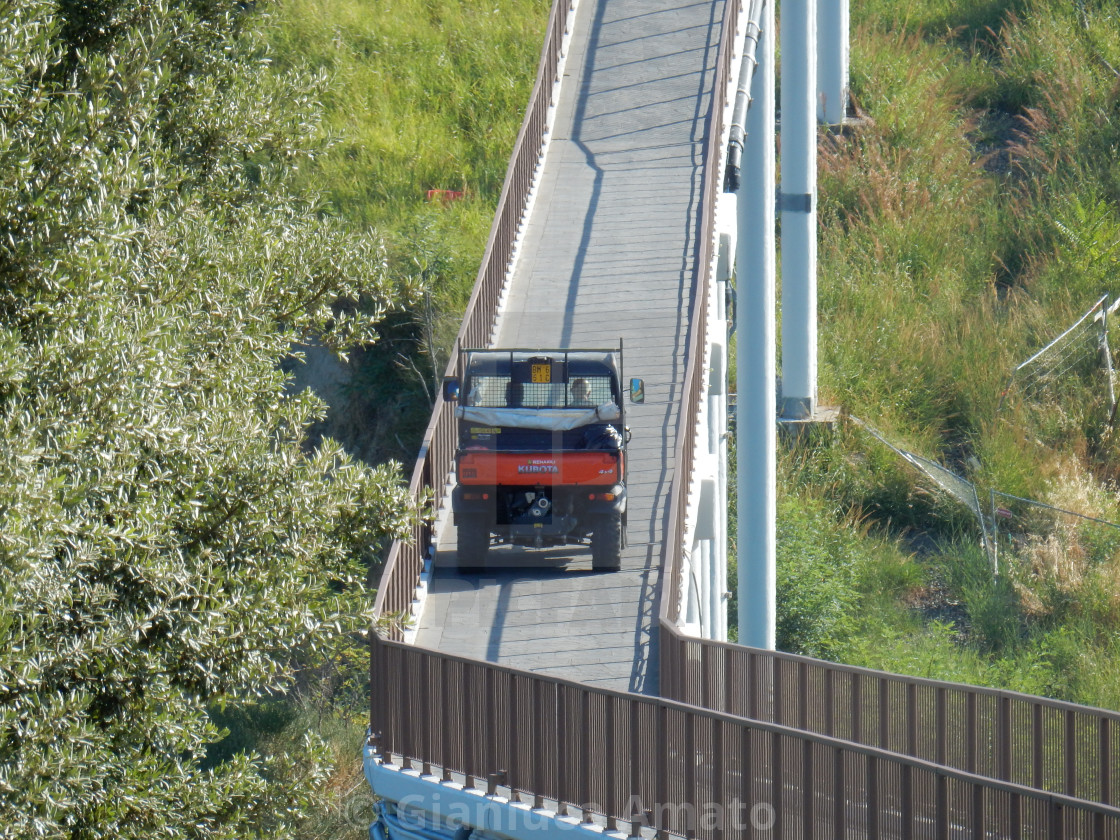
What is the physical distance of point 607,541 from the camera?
1080cm

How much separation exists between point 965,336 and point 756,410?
284 inches

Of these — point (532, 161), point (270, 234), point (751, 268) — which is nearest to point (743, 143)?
point (751, 268)

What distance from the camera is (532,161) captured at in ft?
55.5

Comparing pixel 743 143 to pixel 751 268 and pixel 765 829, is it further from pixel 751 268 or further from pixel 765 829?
pixel 765 829

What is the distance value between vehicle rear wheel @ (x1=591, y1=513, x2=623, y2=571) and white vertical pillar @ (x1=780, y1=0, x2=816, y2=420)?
27.2 feet

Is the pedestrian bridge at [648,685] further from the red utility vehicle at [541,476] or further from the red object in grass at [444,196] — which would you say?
the red object in grass at [444,196]

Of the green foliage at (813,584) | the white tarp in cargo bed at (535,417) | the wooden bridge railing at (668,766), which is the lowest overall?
the green foliage at (813,584)

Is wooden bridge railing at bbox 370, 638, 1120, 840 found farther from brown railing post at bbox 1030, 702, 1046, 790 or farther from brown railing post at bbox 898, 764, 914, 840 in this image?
brown railing post at bbox 1030, 702, 1046, 790

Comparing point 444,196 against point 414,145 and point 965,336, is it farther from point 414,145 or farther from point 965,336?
point 965,336

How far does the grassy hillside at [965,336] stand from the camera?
59.6 feet

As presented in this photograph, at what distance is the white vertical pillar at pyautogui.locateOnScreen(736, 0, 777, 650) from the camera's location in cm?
1652

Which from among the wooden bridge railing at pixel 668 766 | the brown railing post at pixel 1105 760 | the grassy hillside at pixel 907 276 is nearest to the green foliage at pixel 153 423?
the wooden bridge railing at pixel 668 766

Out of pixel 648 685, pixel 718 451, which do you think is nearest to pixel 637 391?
pixel 648 685

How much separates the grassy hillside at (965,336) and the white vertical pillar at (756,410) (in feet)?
7.03
